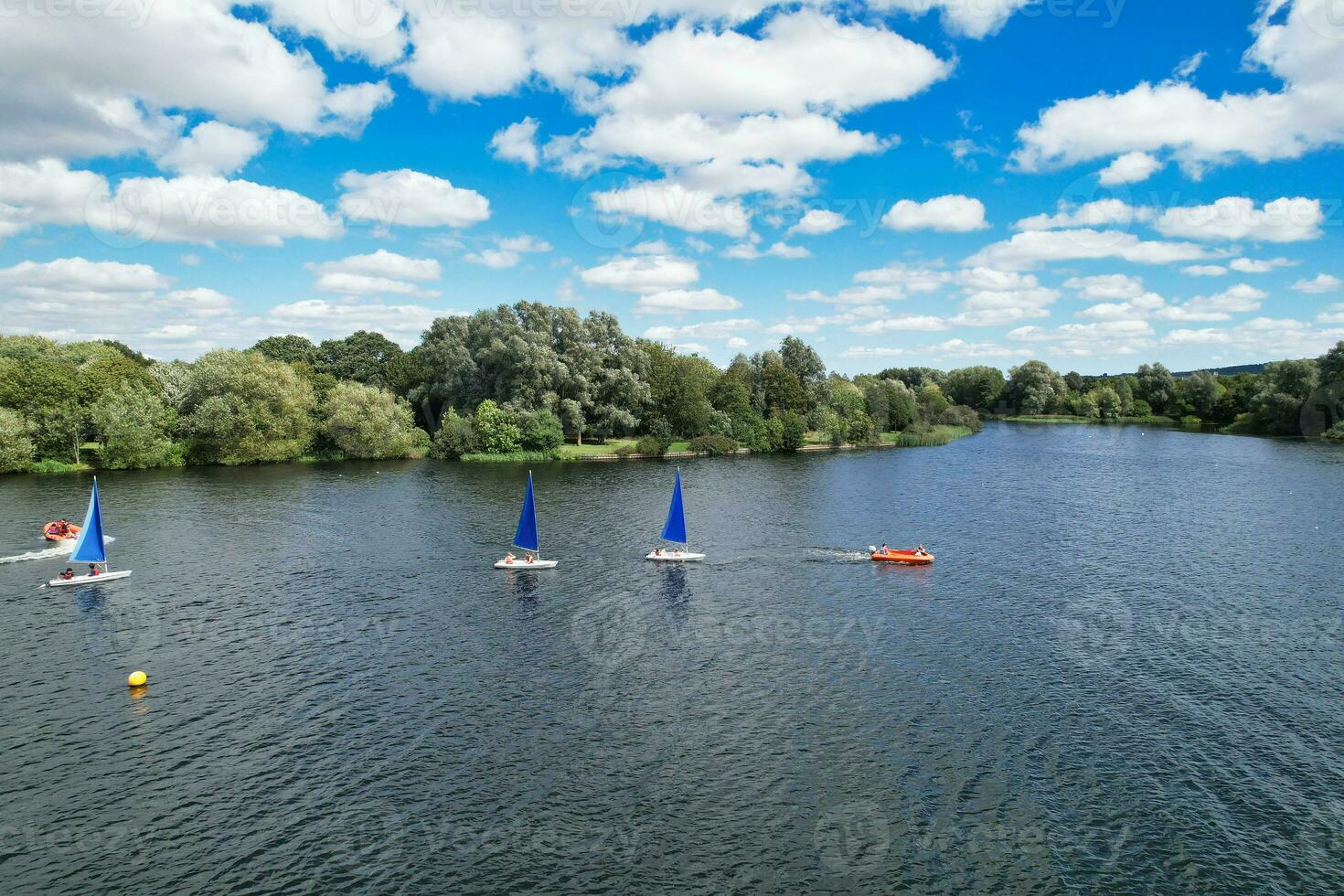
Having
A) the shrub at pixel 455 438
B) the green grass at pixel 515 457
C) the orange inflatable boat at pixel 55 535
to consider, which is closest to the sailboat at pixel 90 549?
the orange inflatable boat at pixel 55 535

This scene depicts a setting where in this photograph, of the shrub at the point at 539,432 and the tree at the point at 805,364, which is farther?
the tree at the point at 805,364

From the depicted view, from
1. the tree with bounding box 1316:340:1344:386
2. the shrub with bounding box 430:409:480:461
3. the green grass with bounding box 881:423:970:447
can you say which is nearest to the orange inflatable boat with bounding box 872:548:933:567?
the shrub with bounding box 430:409:480:461

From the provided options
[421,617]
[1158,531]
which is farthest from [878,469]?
[421,617]

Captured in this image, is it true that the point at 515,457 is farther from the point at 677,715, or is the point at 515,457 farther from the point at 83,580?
the point at 677,715

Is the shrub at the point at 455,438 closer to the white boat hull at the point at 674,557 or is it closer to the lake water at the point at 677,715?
the lake water at the point at 677,715

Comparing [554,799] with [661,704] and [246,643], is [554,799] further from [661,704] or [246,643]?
[246,643]

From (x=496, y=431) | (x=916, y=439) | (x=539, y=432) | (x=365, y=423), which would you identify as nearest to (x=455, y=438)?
(x=496, y=431)
